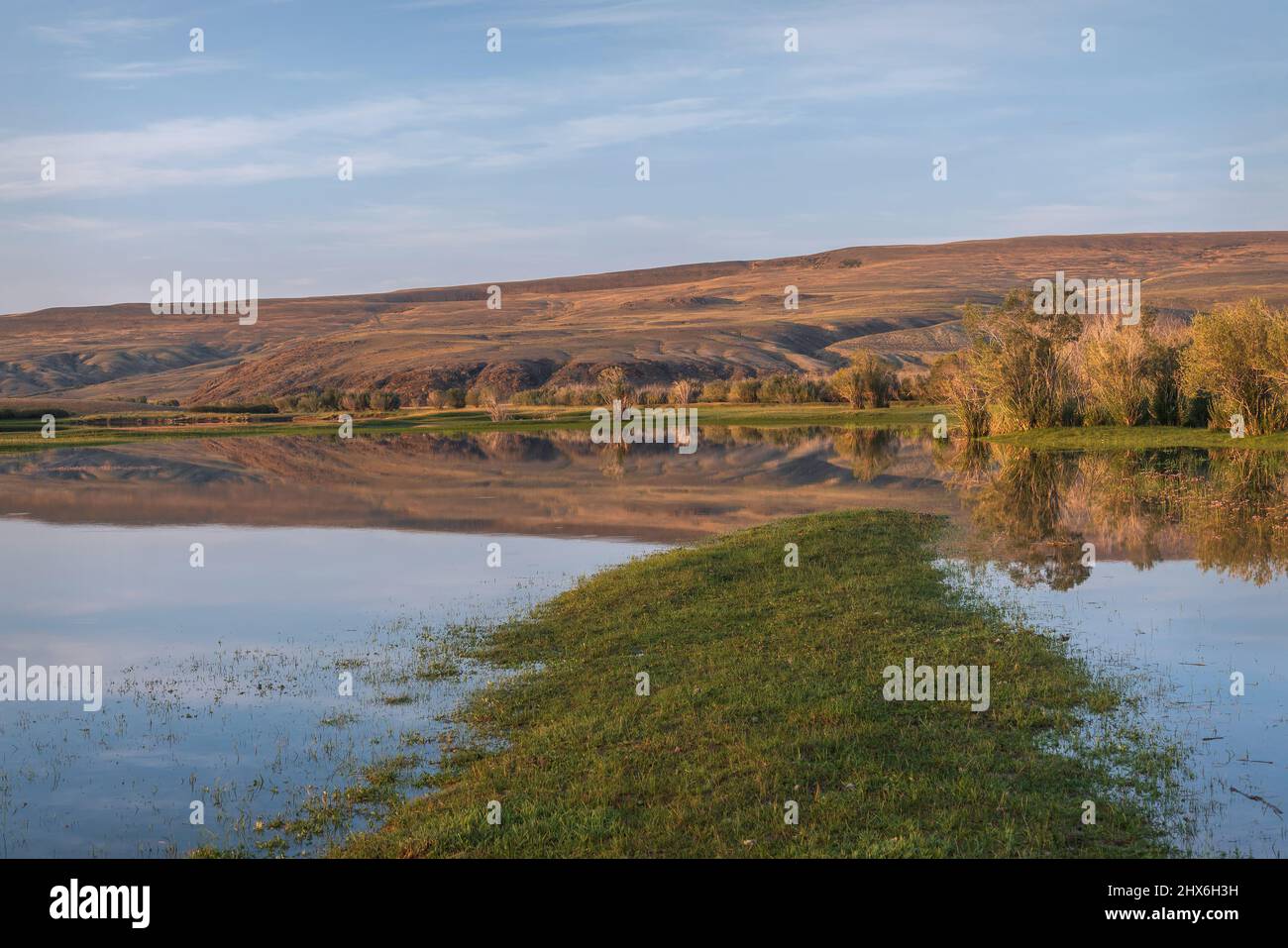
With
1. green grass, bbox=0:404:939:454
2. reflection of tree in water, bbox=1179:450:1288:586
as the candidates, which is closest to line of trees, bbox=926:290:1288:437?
→ green grass, bbox=0:404:939:454

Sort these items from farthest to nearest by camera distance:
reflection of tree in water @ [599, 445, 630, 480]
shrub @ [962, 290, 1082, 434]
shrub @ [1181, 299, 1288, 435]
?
shrub @ [962, 290, 1082, 434], shrub @ [1181, 299, 1288, 435], reflection of tree in water @ [599, 445, 630, 480]

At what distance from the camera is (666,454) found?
1772 inches

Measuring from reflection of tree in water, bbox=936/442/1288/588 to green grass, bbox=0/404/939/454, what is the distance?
22804mm

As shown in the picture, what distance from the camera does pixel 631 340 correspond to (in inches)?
4975

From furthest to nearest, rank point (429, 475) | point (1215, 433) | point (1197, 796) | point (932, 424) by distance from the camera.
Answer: point (932, 424) → point (1215, 433) → point (429, 475) → point (1197, 796)

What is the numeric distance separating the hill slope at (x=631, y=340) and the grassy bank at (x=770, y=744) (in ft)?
312

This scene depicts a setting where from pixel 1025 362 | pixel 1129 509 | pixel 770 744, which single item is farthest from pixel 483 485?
pixel 770 744

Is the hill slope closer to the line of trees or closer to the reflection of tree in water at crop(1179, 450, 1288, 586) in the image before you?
the line of trees

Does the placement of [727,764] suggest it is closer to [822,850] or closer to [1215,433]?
[822,850]

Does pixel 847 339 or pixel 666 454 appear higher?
pixel 847 339

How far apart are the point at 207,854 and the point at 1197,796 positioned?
693cm

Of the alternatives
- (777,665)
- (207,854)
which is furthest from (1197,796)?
(207,854)

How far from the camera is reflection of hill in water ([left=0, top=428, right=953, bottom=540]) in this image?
85.5ft
